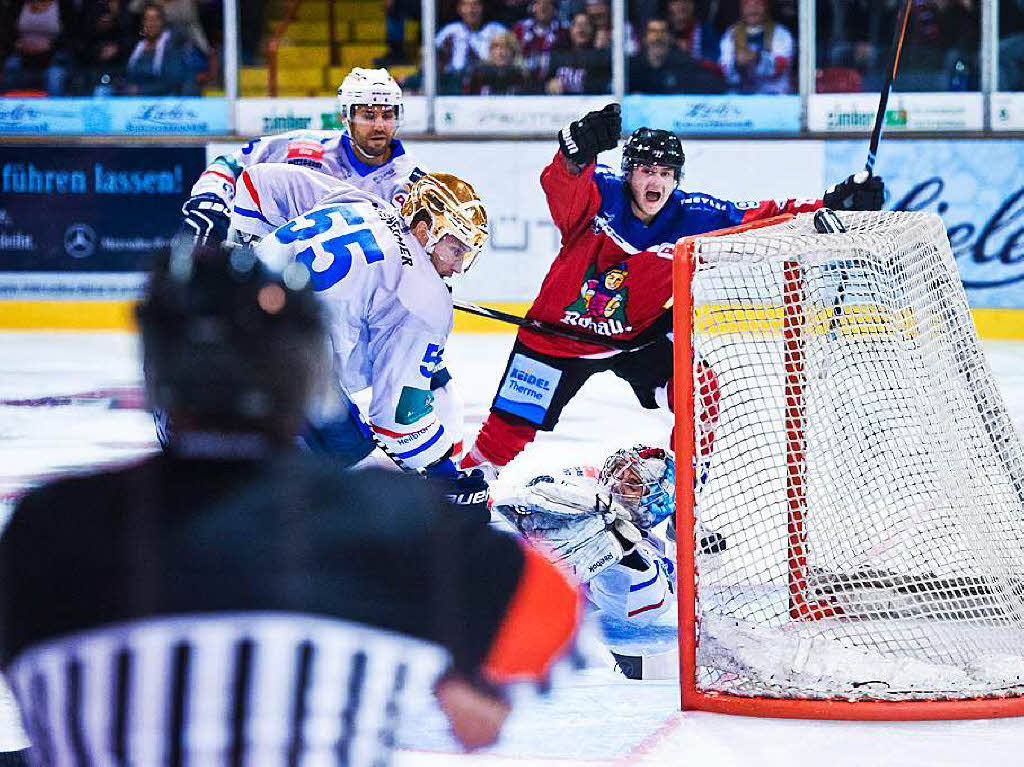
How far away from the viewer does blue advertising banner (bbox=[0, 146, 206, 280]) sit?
782 cm

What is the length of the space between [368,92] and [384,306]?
3.67 feet

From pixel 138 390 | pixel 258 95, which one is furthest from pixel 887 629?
pixel 258 95

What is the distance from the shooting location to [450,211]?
9.93 ft

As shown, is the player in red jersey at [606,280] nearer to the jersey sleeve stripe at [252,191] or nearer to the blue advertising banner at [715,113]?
the jersey sleeve stripe at [252,191]

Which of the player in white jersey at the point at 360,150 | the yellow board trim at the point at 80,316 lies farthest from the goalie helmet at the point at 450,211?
the yellow board trim at the point at 80,316

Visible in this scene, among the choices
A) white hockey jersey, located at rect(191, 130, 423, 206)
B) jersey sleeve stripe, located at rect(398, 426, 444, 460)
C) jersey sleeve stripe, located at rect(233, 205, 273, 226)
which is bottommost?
jersey sleeve stripe, located at rect(398, 426, 444, 460)

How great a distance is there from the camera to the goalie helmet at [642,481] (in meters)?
3.01

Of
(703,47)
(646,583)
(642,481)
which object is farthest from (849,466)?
(703,47)

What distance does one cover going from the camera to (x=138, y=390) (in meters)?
1.08

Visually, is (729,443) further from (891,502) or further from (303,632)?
(303,632)

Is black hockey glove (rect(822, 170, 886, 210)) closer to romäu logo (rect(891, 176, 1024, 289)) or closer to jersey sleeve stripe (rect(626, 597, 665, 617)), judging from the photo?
jersey sleeve stripe (rect(626, 597, 665, 617))

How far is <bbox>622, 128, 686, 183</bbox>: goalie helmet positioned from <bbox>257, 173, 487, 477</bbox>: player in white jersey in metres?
0.79

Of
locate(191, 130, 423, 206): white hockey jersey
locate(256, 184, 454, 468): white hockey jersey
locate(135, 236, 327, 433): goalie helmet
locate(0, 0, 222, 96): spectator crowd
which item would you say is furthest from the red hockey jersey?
locate(0, 0, 222, 96): spectator crowd

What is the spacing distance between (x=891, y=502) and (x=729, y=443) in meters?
0.32
